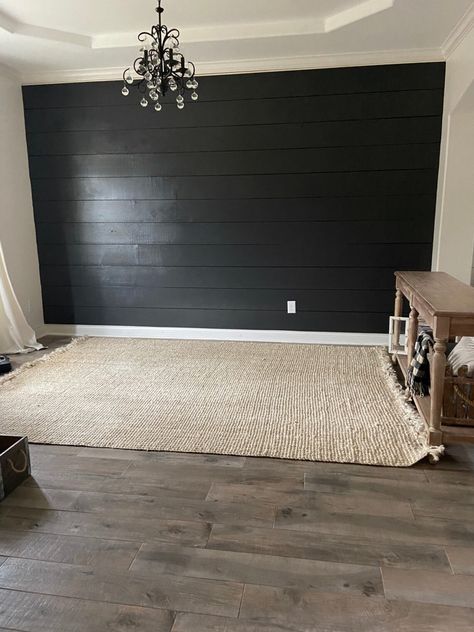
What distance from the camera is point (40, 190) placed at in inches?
173

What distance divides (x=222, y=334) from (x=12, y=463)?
2.58 meters

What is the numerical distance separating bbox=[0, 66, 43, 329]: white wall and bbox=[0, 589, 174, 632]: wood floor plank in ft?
10.9

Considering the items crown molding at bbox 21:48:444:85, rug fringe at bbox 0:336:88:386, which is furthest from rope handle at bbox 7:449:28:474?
crown molding at bbox 21:48:444:85

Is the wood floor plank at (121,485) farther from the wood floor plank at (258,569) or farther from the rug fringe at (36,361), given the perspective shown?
the rug fringe at (36,361)

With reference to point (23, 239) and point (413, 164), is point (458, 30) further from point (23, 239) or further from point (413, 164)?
point (23, 239)

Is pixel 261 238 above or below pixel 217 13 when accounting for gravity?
below

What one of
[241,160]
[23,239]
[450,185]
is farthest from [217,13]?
[23,239]

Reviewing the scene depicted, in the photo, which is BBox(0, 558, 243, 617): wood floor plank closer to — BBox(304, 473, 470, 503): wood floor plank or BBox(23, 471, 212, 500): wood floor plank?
BBox(23, 471, 212, 500): wood floor plank

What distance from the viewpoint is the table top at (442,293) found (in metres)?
2.10

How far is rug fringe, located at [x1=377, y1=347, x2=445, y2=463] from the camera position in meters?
2.17

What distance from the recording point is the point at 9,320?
400cm

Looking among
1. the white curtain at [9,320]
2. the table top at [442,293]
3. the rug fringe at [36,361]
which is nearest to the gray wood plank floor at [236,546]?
the table top at [442,293]

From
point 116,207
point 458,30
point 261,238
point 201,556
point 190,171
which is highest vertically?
point 458,30

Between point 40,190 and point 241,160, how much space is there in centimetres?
196
